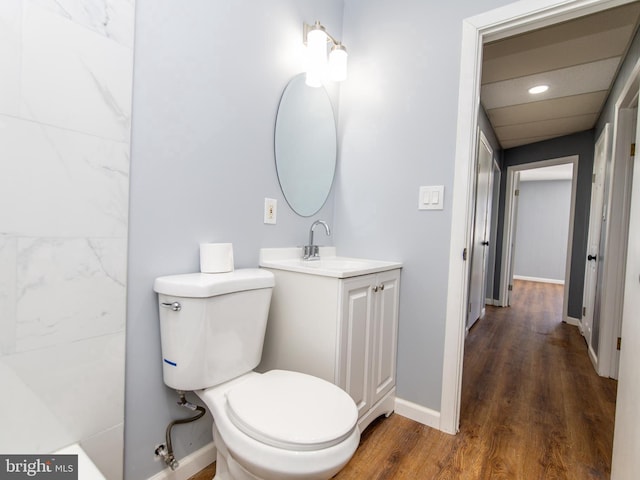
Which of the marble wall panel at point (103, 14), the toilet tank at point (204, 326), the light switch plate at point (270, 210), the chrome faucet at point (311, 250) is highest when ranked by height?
the marble wall panel at point (103, 14)

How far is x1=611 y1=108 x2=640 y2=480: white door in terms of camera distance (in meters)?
1.01

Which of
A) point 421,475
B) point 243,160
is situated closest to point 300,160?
point 243,160

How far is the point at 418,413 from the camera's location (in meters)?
1.65

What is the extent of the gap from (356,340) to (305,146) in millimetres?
1022

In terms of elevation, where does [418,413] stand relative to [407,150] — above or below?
below

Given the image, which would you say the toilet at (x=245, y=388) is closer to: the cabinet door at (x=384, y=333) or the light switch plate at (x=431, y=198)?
the cabinet door at (x=384, y=333)

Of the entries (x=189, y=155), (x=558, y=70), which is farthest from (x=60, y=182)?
(x=558, y=70)

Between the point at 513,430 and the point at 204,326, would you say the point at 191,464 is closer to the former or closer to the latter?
the point at 204,326

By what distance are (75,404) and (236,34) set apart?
4.67 feet

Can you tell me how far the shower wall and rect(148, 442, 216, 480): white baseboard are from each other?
0.21 metres

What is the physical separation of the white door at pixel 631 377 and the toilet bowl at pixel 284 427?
0.88m

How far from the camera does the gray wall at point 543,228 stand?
6.48m

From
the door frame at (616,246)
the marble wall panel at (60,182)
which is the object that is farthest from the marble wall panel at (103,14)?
the door frame at (616,246)

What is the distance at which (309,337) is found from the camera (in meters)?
1.35
